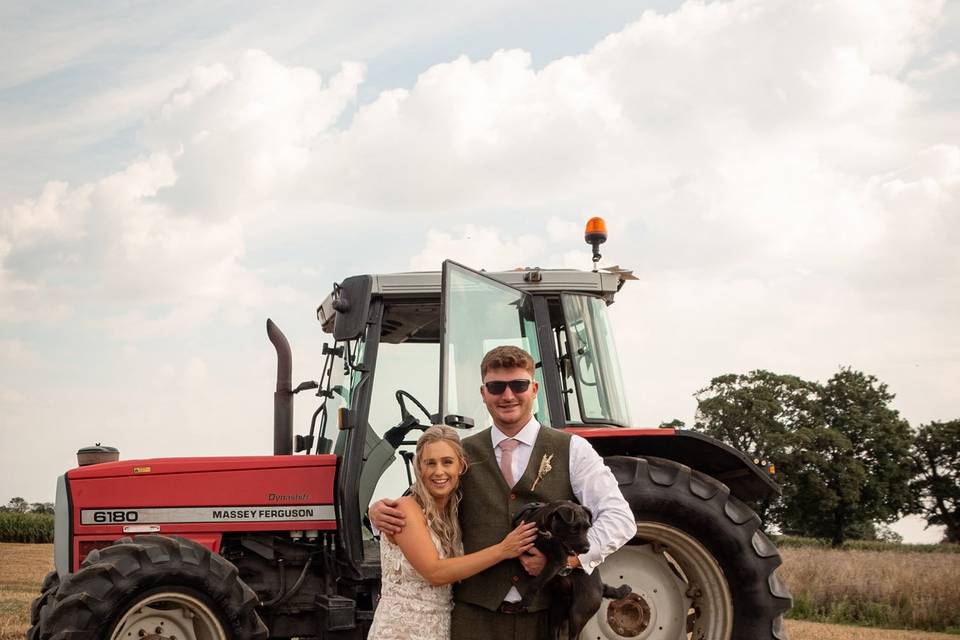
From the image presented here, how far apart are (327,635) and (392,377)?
4.59 ft

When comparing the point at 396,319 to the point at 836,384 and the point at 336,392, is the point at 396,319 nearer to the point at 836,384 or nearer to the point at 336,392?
the point at 336,392

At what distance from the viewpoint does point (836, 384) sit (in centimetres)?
4253

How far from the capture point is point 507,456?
305 centimetres

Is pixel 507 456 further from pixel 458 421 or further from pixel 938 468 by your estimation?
pixel 938 468

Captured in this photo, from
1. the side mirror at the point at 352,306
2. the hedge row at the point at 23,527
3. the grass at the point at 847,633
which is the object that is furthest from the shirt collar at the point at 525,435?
the hedge row at the point at 23,527

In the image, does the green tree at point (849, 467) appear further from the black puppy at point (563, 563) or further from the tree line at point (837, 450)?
the black puppy at point (563, 563)

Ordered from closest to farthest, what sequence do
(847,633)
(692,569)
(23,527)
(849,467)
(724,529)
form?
(724,529)
(692,569)
(847,633)
(23,527)
(849,467)

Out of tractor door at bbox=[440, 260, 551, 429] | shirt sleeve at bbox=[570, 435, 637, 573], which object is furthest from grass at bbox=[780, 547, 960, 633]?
shirt sleeve at bbox=[570, 435, 637, 573]

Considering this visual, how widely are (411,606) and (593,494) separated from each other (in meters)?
0.63

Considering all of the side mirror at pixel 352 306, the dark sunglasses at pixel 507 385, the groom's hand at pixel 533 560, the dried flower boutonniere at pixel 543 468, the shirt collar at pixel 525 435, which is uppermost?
the side mirror at pixel 352 306

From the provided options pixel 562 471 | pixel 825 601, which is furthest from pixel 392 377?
pixel 825 601

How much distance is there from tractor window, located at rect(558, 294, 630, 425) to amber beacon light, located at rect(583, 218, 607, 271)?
0.36 meters

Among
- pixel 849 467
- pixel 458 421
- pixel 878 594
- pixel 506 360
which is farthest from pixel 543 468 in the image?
pixel 849 467

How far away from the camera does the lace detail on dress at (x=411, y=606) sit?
2.91m
